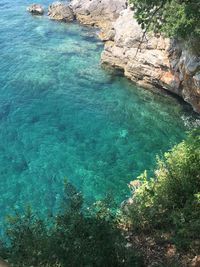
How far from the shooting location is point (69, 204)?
35.1ft

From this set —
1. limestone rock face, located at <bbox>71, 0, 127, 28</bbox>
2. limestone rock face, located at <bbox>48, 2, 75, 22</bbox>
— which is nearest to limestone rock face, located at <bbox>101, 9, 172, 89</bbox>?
limestone rock face, located at <bbox>71, 0, 127, 28</bbox>

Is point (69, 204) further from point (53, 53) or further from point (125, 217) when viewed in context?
point (53, 53)

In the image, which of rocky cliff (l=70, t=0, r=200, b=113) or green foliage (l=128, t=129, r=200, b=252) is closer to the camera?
green foliage (l=128, t=129, r=200, b=252)

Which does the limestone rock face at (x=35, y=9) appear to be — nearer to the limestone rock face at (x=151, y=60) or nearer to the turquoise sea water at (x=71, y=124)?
the turquoise sea water at (x=71, y=124)

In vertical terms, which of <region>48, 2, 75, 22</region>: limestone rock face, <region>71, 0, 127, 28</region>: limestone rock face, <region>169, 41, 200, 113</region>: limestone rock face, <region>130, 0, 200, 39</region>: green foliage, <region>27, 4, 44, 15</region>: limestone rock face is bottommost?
<region>27, 4, 44, 15</region>: limestone rock face

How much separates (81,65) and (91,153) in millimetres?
13674

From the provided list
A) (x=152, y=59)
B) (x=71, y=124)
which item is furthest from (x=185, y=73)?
(x=71, y=124)

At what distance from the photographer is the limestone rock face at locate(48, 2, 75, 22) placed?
48.3m

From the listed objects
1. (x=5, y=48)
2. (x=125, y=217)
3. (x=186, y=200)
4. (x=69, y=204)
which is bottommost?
(x=5, y=48)

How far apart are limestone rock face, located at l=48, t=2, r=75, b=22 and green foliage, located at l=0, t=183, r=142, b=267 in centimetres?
4087

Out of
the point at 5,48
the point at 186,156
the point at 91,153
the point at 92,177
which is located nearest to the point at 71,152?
the point at 91,153

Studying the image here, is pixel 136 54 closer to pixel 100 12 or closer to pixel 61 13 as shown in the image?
pixel 100 12

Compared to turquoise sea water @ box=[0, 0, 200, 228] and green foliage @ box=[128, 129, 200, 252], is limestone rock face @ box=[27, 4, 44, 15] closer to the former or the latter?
turquoise sea water @ box=[0, 0, 200, 228]

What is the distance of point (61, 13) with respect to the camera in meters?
48.6
